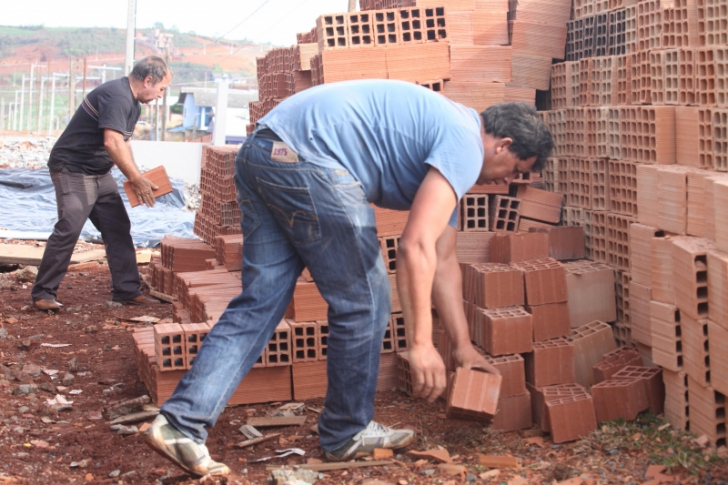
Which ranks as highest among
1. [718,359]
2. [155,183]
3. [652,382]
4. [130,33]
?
[130,33]

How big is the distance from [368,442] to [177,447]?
0.92 meters

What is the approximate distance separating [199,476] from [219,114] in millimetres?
24579

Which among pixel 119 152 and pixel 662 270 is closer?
pixel 662 270

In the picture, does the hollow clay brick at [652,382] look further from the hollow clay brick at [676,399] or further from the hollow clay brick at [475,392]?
the hollow clay brick at [475,392]

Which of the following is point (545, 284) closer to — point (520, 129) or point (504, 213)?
point (504, 213)

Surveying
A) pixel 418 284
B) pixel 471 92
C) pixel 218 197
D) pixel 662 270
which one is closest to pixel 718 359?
pixel 662 270

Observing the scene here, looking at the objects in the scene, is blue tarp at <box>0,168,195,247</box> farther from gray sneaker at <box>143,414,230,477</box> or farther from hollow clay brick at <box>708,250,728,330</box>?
hollow clay brick at <box>708,250,728,330</box>

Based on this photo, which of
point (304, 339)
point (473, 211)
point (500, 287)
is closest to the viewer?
point (500, 287)

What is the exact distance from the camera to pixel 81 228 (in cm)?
716

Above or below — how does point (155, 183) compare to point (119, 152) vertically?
below

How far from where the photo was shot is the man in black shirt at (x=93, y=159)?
271 inches

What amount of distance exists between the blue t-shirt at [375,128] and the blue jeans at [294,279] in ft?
0.31

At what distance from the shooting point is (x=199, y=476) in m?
3.38

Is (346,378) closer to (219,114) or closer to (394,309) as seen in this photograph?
(394,309)
